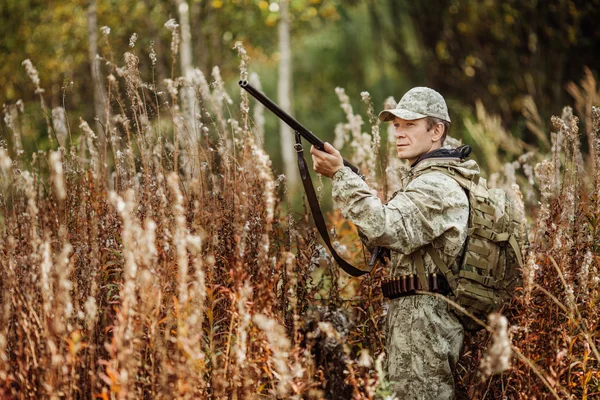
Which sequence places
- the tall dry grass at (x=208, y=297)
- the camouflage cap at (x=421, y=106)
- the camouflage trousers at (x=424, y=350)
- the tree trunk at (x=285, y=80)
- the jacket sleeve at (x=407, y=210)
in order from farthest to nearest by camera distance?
the tree trunk at (x=285, y=80)
the camouflage cap at (x=421, y=106)
the camouflage trousers at (x=424, y=350)
the jacket sleeve at (x=407, y=210)
the tall dry grass at (x=208, y=297)

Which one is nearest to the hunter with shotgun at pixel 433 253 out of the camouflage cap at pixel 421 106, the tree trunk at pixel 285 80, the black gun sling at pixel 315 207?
the black gun sling at pixel 315 207

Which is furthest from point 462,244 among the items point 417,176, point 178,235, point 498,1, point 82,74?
point 82,74

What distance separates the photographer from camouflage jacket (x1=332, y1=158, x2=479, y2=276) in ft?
9.77

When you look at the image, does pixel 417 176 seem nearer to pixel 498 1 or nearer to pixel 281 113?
pixel 281 113

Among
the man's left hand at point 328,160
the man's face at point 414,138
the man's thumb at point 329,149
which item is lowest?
the man's left hand at point 328,160

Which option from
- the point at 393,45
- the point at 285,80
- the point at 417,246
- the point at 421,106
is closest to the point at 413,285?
the point at 417,246

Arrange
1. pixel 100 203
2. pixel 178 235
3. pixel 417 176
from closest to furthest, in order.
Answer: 1. pixel 178 235
2. pixel 417 176
3. pixel 100 203

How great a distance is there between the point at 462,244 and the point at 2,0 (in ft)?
34.1

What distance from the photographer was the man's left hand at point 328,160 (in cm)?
318

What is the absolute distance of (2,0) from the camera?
10953 millimetres

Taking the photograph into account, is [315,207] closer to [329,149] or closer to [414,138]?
[329,149]

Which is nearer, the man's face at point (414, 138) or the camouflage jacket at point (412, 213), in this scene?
the camouflage jacket at point (412, 213)

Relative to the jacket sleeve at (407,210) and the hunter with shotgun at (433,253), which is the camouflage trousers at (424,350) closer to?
the hunter with shotgun at (433,253)

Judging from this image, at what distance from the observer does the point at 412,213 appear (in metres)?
3.06
